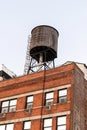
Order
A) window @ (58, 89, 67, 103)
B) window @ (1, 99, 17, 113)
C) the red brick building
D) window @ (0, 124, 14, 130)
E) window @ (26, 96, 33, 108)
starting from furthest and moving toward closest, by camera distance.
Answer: window @ (1, 99, 17, 113) < window @ (26, 96, 33, 108) < window @ (0, 124, 14, 130) < window @ (58, 89, 67, 103) < the red brick building

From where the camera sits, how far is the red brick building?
4424 centimetres

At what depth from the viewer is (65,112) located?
1725 inches

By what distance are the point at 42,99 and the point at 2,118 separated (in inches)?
240

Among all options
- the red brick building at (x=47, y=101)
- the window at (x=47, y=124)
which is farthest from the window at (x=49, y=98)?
the window at (x=47, y=124)

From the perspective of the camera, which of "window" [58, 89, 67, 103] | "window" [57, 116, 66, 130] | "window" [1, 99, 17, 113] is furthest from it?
"window" [1, 99, 17, 113]

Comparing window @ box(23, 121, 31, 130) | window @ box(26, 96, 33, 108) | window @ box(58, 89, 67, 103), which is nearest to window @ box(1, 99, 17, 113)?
window @ box(26, 96, 33, 108)

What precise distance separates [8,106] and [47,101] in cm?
590

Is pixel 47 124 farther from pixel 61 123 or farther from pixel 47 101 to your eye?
pixel 47 101

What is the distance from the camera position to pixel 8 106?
1948 inches

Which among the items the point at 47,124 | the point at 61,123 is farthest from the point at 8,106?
the point at 61,123

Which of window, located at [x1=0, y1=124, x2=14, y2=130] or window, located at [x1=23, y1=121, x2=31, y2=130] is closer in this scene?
window, located at [x1=23, y1=121, x2=31, y2=130]

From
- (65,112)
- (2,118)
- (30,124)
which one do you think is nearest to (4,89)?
(2,118)

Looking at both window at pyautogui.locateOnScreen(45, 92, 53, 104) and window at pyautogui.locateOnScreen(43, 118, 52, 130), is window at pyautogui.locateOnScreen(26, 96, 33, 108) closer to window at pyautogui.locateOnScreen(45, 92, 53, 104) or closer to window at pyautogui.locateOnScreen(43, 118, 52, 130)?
window at pyautogui.locateOnScreen(45, 92, 53, 104)

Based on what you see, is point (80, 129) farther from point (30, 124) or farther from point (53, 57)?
point (53, 57)
